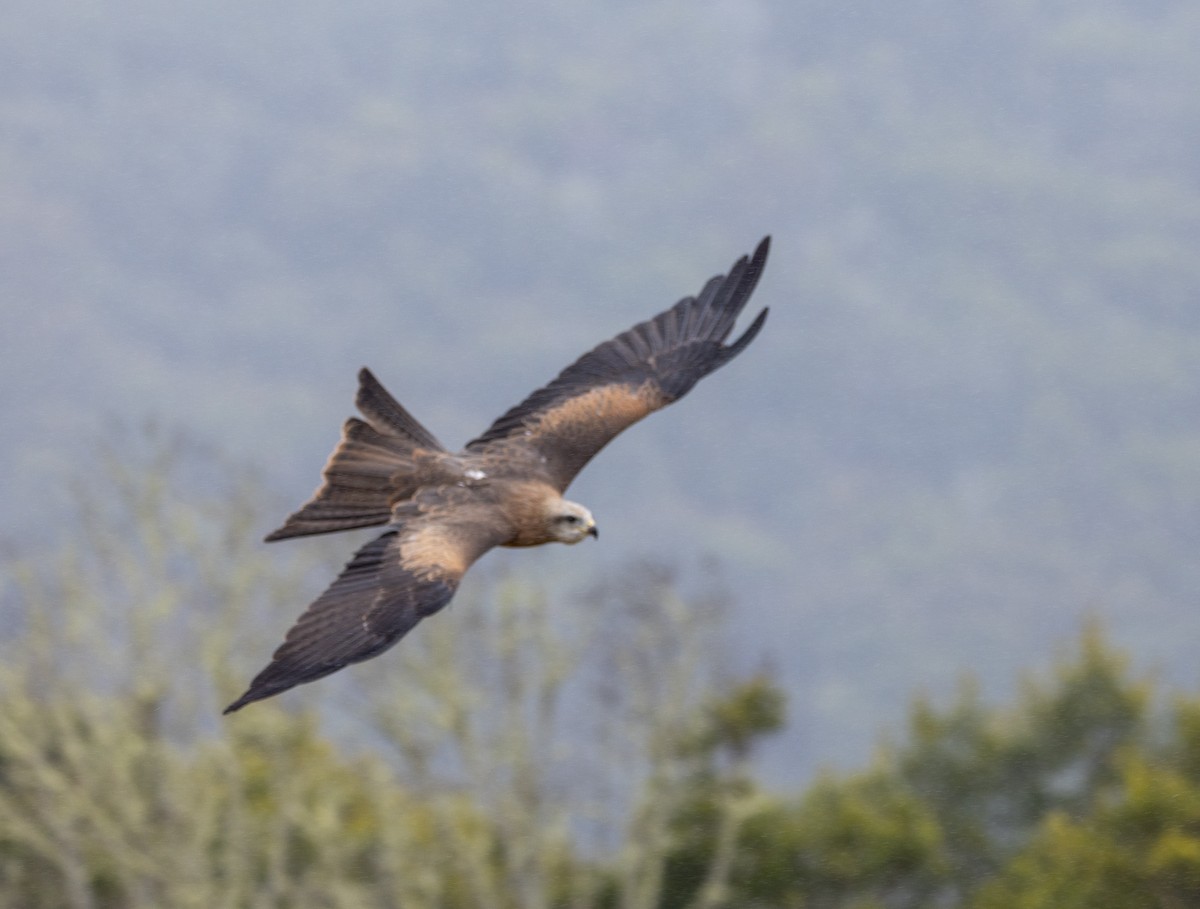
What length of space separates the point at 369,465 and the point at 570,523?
4.12ft

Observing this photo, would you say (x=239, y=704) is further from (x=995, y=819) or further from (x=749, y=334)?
(x=995, y=819)

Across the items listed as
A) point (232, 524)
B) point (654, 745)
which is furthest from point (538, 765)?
point (232, 524)

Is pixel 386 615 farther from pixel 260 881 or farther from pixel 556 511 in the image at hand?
pixel 260 881

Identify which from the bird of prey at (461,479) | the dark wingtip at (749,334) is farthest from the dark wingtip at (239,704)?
the dark wingtip at (749,334)

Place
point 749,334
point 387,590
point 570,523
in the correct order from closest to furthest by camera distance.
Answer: point 387,590, point 570,523, point 749,334

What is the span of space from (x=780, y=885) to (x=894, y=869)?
6.03 feet

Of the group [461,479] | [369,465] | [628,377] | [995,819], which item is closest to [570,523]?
[461,479]

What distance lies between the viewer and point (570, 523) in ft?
39.5

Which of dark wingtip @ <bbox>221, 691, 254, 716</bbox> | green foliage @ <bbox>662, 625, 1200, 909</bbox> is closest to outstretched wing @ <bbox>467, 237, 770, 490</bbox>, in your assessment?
dark wingtip @ <bbox>221, 691, 254, 716</bbox>

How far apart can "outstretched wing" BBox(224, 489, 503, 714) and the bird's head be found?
1.44 ft

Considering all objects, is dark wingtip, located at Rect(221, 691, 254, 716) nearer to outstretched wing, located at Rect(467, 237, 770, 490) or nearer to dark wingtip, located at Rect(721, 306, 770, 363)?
outstretched wing, located at Rect(467, 237, 770, 490)

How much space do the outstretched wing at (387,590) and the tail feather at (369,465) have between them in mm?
308

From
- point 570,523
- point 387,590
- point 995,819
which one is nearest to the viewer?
point 387,590

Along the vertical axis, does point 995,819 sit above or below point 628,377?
above
